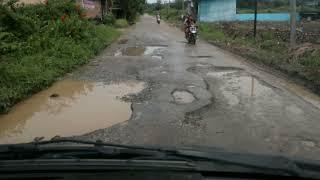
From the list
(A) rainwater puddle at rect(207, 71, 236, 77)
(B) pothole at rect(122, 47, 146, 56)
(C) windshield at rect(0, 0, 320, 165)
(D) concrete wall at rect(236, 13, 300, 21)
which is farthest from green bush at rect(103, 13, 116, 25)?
(A) rainwater puddle at rect(207, 71, 236, 77)

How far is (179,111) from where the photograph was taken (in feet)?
28.3

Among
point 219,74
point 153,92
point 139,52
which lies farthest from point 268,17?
point 153,92

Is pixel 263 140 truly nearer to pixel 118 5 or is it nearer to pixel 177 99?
pixel 177 99

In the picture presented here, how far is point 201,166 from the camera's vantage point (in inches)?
98.0

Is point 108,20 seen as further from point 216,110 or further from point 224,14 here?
point 216,110

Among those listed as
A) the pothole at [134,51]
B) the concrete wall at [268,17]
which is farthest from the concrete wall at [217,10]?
the pothole at [134,51]

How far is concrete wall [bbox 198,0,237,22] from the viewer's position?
166 feet

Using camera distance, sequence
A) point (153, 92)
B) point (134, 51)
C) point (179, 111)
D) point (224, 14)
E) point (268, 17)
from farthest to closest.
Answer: point (268, 17)
point (224, 14)
point (134, 51)
point (153, 92)
point (179, 111)

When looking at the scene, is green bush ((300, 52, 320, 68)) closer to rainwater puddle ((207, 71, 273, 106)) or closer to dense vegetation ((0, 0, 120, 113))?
rainwater puddle ((207, 71, 273, 106))

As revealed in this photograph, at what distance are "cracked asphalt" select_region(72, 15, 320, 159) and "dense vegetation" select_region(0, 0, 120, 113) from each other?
93 centimetres

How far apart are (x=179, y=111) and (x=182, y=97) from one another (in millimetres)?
1424

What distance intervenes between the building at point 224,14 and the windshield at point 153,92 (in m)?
30.3

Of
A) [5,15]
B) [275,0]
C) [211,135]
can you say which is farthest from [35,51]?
[275,0]

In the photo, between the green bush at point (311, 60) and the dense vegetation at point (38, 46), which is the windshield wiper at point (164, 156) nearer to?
the dense vegetation at point (38, 46)
